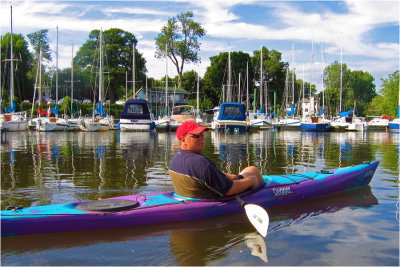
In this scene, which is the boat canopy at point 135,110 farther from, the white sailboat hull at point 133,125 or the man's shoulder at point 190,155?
the man's shoulder at point 190,155

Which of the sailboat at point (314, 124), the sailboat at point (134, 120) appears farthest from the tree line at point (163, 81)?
the sailboat at point (134, 120)

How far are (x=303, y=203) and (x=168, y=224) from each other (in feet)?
7.75

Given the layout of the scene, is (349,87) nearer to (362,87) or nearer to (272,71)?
(362,87)

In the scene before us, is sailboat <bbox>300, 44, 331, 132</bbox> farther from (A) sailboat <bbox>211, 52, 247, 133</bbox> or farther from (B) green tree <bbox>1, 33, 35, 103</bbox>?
(B) green tree <bbox>1, 33, 35, 103</bbox>

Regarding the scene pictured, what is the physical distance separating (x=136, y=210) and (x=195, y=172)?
0.87 metres

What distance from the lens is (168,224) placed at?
15.4 feet

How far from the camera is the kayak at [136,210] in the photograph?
4.19 m

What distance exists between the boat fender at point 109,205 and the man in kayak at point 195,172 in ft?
2.18

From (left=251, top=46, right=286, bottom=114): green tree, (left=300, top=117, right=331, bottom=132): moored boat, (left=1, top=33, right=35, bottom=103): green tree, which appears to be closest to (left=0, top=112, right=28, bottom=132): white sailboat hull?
(left=1, top=33, right=35, bottom=103): green tree

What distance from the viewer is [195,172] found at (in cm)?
458

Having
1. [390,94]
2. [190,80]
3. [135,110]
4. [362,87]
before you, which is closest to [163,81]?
[190,80]

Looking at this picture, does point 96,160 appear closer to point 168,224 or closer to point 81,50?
point 168,224

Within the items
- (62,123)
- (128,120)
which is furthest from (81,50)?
(128,120)

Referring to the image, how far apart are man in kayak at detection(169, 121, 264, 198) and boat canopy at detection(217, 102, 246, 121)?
25.1 m
